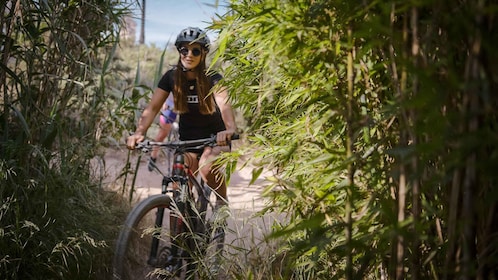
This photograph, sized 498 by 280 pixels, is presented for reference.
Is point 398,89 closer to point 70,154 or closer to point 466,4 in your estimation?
point 466,4

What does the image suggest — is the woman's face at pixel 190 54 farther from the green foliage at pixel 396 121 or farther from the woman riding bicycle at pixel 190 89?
the green foliage at pixel 396 121

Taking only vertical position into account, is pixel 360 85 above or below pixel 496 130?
above

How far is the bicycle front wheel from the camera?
2.75m

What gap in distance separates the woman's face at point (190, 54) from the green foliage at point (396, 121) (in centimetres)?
151

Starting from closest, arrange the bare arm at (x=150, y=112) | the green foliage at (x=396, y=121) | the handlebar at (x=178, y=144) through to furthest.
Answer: the green foliage at (x=396, y=121)
the handlebar at (x=178, y=144)
the bare arm at (x=150, y=112)

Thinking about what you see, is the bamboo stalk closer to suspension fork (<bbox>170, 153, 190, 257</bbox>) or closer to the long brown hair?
suspension fork (<bbox>170, 153, 190, 257</bbox>)

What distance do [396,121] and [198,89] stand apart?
1.92 meters

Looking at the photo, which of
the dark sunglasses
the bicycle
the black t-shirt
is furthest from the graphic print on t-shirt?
the bicycle

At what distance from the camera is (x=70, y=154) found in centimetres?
326

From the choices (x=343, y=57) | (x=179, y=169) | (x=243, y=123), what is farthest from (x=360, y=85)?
(x=243, y=123)

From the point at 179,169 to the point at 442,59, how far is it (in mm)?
2183

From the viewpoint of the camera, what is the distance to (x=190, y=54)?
331cm

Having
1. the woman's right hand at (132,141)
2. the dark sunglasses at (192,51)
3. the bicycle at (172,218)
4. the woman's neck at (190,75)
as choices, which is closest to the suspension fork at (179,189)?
the bicycle at (172,218)

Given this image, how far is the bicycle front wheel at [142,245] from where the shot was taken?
9.03ft
